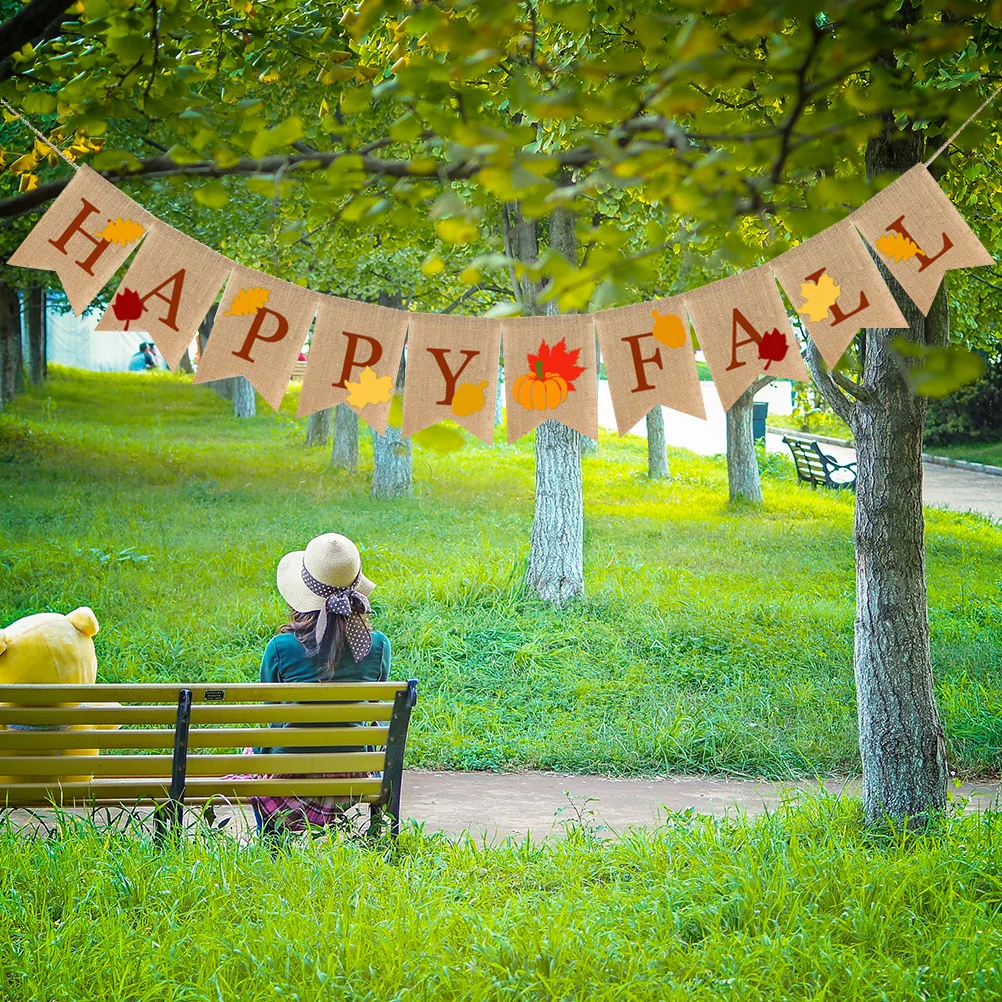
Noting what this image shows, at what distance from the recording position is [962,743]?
21.3 feet

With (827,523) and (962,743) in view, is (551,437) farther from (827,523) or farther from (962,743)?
(827,523)

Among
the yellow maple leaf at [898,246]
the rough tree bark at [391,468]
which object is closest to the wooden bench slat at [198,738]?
the yellow maple leaf at [898,246]

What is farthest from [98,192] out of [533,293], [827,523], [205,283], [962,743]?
[827,523]

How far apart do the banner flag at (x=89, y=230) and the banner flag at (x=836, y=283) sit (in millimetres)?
2066

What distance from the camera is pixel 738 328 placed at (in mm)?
3639

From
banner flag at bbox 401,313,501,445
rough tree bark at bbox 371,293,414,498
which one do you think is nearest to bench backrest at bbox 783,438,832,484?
rough tree bark at bbox 371,293,414,498

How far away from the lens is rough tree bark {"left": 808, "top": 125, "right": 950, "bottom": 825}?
15.5 feet

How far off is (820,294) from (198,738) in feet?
9.04

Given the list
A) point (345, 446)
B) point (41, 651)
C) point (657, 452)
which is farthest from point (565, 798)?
point (657, 452)

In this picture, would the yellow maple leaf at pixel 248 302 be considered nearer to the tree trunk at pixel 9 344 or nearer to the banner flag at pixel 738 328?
the banner flag at pixel 738 328

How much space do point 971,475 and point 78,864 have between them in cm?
2371

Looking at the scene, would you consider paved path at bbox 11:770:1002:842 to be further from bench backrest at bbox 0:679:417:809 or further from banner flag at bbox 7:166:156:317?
banner flag at bbox 7:166:156:317

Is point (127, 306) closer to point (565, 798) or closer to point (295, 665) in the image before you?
point (295, 665)

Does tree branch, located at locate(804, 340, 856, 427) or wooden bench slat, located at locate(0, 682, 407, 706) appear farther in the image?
tree branch, located at locate(804, 340, 856, 427)
